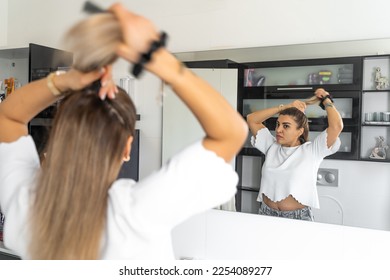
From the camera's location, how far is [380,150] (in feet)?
4.37

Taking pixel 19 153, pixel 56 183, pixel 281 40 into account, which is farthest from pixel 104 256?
pixel 281 40

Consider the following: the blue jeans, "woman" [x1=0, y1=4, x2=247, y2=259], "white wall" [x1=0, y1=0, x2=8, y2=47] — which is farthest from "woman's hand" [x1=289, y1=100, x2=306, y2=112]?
"white wall" [x1=0, y1=0, x2=8, y2=47]

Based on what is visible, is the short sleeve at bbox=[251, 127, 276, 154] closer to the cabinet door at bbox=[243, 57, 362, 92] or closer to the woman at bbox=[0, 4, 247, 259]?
the cabinet door at bbox=[243, 57, 362, 92]

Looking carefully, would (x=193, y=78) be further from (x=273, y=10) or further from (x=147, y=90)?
(x=147, y=90)

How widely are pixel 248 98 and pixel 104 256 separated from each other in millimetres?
1120

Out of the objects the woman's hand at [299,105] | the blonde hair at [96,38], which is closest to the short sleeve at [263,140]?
the woman's hand at [299,105]

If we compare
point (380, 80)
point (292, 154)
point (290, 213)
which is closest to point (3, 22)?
point (292, 154)

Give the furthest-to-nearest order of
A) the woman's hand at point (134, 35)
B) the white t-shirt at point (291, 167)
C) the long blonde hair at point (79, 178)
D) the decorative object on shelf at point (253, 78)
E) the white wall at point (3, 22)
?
the white wall at point (3, 22)
the decorative object on shelf at point (253, 78)
the white t-shirt at point (291, 167)
the long blonde hair at point (79, 178)
the woman's hand at point (134, 35)

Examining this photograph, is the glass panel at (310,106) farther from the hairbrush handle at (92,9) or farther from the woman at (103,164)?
the hairbrush handle at (92,9)

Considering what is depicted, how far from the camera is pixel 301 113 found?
1458 millimetres

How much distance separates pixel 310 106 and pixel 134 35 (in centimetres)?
113

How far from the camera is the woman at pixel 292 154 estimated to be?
141 centimetres

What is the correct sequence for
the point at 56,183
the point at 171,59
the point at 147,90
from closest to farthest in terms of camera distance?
1. the point at 171,59
2. the point at 56,183
3. the point at 147,90

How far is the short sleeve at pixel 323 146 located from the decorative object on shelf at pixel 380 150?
122 millimetres
